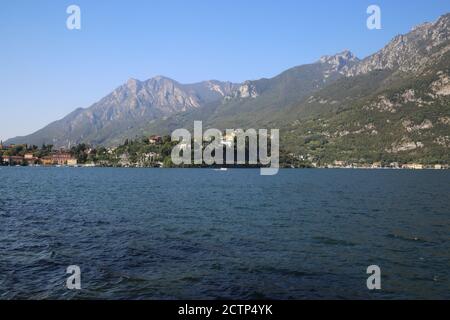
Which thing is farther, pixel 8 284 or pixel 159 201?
pixel 159 201

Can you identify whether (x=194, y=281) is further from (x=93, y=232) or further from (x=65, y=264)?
(x=93, y=232)

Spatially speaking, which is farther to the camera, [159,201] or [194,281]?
[159,201]

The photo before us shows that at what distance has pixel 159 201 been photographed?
8006cm

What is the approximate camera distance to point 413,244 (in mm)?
39969

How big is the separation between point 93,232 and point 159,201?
115ft

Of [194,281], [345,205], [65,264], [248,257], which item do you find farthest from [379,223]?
[65,264]

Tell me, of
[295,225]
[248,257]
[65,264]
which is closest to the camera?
[65,264]

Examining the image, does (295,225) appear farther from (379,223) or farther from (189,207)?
(189,207)

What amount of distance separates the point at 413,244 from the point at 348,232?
25.4ft
